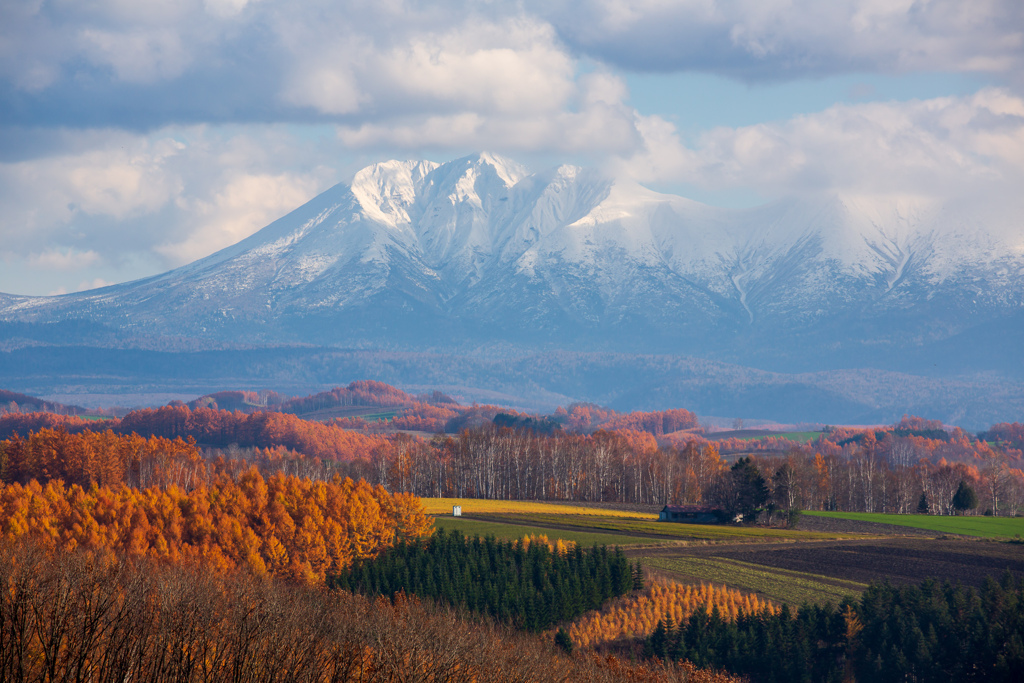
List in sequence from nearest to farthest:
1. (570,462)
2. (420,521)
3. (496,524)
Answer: (420,521) → (496,524) → (570,462)

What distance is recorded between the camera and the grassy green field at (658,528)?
95.3 m

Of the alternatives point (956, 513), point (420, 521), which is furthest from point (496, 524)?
point (956, 513)

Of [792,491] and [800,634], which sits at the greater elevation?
[792,491]

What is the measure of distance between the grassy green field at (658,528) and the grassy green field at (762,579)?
44.1ft

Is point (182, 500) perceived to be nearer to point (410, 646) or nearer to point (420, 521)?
point (420, 521)

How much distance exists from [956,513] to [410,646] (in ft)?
370

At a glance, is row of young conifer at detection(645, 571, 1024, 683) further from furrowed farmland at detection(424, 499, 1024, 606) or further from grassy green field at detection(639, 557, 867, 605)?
furrowed farmland at detection(424, 499, 1024, 606)

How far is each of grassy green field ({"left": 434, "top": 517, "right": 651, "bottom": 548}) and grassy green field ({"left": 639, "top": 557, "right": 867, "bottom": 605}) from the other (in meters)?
8.43

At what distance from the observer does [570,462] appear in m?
152

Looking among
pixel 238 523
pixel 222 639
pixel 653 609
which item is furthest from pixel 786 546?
pixel 222 639

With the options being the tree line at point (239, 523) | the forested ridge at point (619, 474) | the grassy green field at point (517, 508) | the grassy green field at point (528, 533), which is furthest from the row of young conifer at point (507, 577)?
the forested ridge at point (619, 474)

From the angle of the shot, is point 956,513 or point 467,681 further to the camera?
point 956,513

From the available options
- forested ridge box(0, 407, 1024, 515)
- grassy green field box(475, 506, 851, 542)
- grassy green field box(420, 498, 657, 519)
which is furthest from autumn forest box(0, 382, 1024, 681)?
grassy green field box(475, 506, 851, 542)

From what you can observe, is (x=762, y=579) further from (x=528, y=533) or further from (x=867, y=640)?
(x=528, y=533)
